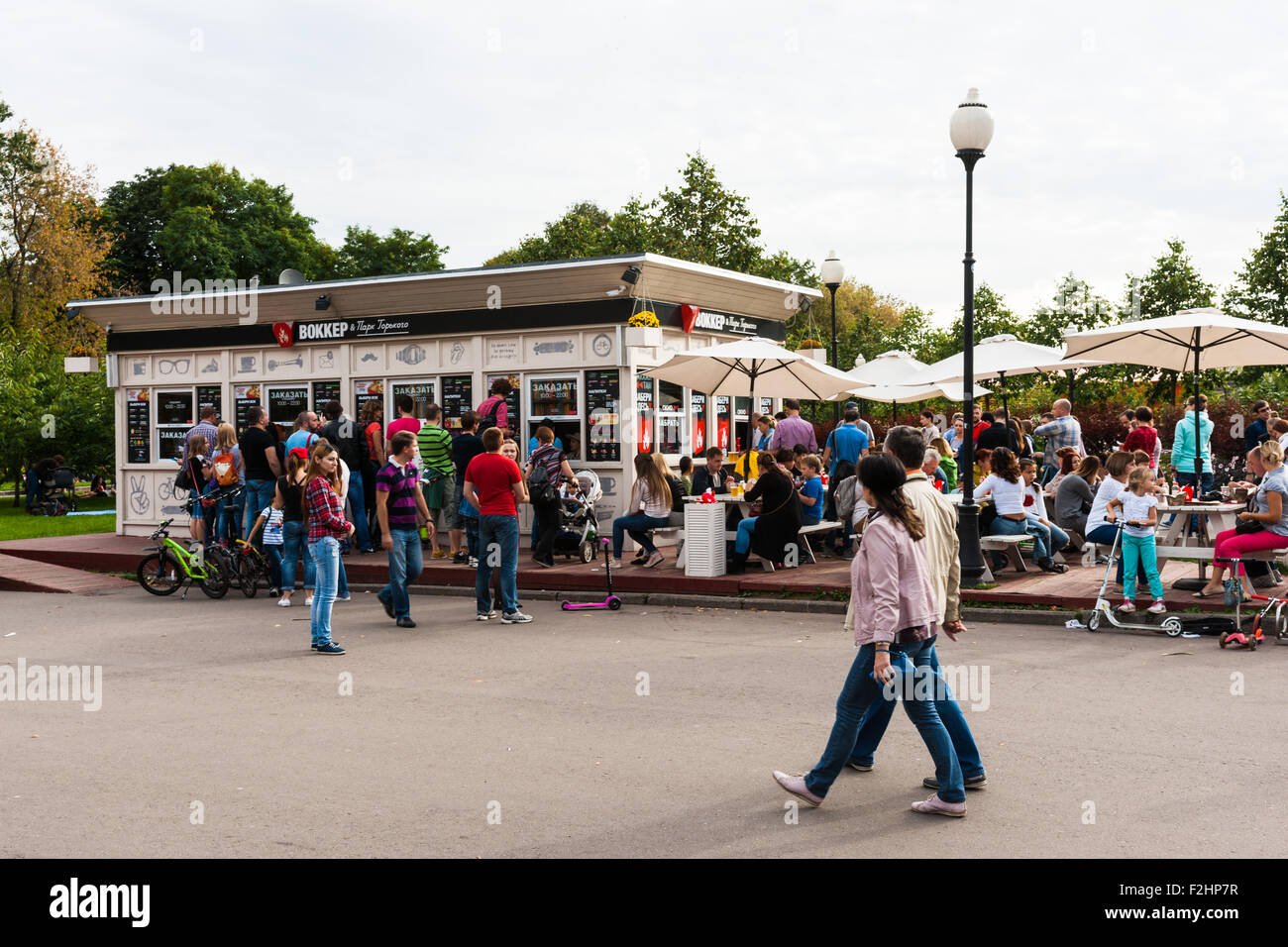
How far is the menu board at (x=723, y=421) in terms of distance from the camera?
19.1 metres

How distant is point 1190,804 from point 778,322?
1554 cm

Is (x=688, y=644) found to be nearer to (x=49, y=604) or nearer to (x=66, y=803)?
(x=66, y=803)

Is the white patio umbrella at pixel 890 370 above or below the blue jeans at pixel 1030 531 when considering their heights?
above

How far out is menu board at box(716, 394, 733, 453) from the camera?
1914 cm

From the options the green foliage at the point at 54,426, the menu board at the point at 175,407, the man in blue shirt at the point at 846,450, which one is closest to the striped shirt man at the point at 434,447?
the man in blue shirt at the point at 846,450

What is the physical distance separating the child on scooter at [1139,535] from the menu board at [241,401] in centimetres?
1428

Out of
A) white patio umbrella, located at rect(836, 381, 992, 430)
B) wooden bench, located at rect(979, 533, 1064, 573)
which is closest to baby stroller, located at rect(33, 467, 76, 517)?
white patio umbrella, located at rect(836, 381, 992, 430)

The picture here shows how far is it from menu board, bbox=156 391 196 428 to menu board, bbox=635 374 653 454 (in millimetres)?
8490

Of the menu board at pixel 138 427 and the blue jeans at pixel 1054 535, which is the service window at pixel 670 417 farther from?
the menu board at pixel 138 427

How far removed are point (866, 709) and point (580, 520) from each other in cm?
1034

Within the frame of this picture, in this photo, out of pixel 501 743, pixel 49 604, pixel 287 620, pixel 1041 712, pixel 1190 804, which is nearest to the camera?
pixel 1190 804

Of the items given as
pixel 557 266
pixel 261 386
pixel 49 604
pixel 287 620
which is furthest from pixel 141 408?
pixel 287 620
